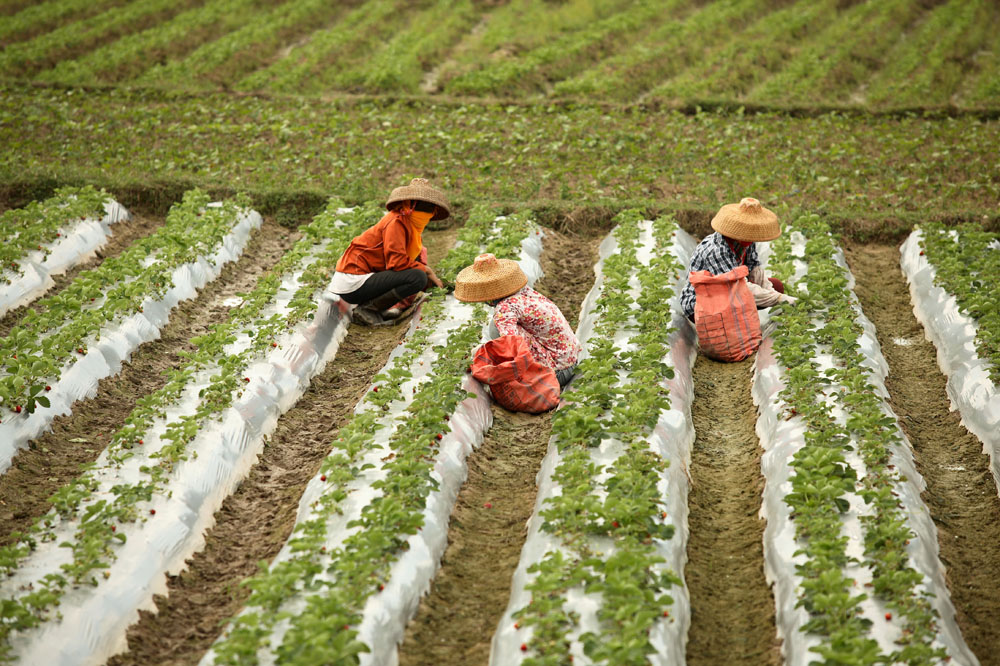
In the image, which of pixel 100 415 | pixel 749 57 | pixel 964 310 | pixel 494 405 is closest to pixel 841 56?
pixel 749 57

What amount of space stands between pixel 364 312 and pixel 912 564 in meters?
4.85

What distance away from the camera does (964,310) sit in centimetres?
709

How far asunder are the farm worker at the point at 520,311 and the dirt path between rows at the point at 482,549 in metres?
0.48

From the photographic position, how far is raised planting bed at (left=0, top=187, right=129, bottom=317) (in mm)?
8125

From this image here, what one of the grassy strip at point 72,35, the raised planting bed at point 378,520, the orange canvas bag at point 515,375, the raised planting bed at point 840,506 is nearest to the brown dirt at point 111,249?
the raised planting bed at point 378,520

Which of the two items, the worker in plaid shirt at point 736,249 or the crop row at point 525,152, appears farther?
the crop row at point 525,152

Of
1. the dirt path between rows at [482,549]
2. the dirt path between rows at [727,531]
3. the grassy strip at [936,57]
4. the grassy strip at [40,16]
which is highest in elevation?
the grassy strip at [40,16]

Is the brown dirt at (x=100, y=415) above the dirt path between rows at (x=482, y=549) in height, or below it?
above

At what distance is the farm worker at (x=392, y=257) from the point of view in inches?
294

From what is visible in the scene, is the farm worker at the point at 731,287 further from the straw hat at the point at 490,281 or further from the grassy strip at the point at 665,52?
the grassy strip at the point at 665,52

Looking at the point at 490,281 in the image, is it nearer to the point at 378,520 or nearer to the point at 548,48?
the point at 378,520

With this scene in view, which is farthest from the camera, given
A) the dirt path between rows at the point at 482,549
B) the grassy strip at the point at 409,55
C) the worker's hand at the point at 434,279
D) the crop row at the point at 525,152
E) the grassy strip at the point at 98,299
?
the grassy strip at the point at 409,55

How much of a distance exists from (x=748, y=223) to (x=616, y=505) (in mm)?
3080

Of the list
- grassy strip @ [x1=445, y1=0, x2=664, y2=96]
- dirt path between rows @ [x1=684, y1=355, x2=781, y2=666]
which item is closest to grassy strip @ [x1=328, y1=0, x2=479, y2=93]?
grassy strip @ [x1=445, y1=0, x2=664, y2=96]
